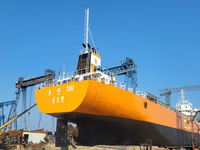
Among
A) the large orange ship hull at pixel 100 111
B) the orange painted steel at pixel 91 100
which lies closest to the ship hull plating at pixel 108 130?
the large orange ship hull at pixel 100 111

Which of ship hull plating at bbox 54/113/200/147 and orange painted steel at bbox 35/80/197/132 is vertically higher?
orange painted steel at bbox 35/80/197/132

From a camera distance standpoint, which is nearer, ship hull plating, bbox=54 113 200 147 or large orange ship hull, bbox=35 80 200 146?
large orange ship hull, bbox=35 80 200 146

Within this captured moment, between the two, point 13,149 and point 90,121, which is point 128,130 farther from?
point 13,149

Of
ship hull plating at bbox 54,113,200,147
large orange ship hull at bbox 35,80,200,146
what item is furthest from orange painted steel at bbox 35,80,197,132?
ship hull plating at bbox 54,113,200,147

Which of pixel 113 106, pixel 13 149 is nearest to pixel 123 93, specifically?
pixel 113 106

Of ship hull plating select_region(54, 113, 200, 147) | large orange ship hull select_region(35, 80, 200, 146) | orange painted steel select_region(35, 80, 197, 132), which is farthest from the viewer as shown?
ship hull plating select_region(54, 113, 200, 147)

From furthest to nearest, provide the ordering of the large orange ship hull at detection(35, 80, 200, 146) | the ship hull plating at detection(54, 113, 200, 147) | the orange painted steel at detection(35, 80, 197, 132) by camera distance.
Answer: the ship hull plating at detection(54, 113, 200, 147) → the large orange ship hull at detection(35, 80, 200, 146) → the orange painted steel at detection(35, 80, 197, 132)

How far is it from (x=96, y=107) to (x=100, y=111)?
0.51m

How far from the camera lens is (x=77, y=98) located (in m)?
11.3

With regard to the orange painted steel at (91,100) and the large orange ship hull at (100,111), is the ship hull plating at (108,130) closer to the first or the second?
the large orange ship hull at (100,111)

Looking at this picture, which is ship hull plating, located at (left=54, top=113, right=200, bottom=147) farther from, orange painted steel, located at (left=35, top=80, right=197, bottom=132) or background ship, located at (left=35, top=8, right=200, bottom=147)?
orange painted steel, located at (left=35, top=80, right=197, bottom=132)

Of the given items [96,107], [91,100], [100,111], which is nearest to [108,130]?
[100,111]

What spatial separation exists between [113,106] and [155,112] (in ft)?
22.7

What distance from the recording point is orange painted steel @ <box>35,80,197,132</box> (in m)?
11.2
